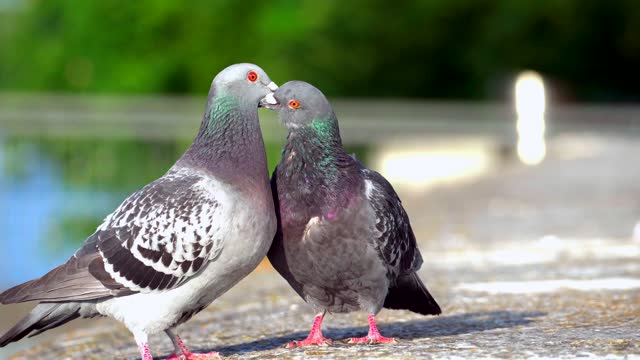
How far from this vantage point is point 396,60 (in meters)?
45.8

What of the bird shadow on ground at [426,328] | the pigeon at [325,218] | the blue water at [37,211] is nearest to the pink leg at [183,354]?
the bird shadow on ground at [426,328]

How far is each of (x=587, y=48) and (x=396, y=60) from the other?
811 centimetres

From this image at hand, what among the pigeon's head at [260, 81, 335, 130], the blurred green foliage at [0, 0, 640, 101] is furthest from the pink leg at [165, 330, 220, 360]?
the blurred green foliage at [0, 0, 640, 101]

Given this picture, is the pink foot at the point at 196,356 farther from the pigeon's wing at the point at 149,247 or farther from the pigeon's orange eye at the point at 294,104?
the pigeon's orange eye at the point at 294,104

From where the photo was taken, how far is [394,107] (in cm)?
3997

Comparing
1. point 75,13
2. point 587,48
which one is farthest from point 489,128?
point 75,13

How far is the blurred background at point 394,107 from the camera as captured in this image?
554 inches

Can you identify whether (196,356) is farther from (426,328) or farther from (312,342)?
(426,328)

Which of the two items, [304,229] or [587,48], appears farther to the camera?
[587,48]

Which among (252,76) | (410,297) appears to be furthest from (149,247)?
(410,297)

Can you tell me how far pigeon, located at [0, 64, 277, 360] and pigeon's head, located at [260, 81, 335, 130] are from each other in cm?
7

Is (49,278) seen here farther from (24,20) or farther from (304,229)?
(24,20)

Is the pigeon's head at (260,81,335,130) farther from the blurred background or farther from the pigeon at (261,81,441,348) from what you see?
the blurred background

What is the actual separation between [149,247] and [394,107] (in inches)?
1367
